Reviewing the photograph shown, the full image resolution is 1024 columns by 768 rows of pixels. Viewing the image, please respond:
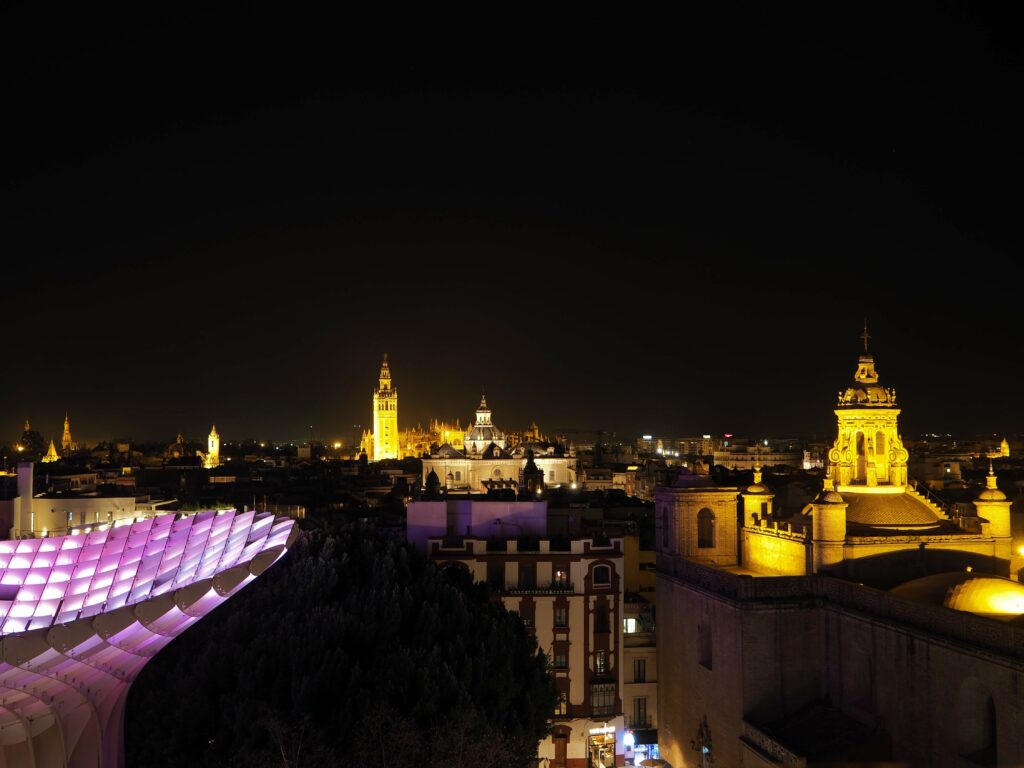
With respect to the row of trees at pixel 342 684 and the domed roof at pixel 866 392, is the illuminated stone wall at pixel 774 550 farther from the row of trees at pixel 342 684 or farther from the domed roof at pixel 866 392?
the row of trees at pixel 342 684

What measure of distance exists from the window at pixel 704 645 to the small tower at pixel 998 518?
740 centimetres

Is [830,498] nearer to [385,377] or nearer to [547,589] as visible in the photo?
[547,589]

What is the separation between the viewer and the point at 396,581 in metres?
23.4

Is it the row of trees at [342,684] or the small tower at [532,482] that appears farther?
the small tower at [532,482]

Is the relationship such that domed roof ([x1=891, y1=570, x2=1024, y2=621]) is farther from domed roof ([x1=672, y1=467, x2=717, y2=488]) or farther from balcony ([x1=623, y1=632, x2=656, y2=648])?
balcony ([x1=623, y1=632, x2=656, y2=648])

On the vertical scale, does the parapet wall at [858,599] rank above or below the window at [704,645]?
above

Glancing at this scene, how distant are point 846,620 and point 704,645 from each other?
4.79 m

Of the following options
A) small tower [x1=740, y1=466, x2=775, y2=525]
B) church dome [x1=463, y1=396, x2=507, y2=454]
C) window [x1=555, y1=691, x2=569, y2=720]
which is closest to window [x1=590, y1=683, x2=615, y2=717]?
window [x1=555, y1=691, x2=569, y2=720]

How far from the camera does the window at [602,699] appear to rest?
27.4 metres

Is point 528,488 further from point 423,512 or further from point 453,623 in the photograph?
point 453,623

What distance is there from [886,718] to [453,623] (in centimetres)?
901

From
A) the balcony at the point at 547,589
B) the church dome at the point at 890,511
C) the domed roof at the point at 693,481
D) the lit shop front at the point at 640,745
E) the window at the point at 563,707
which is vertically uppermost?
the domed roof at the point at 693,481

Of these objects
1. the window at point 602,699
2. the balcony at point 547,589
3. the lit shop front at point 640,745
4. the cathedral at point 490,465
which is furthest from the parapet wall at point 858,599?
the cathedral at point 490,465

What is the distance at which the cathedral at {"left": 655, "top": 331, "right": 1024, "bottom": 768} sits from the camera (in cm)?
1894
